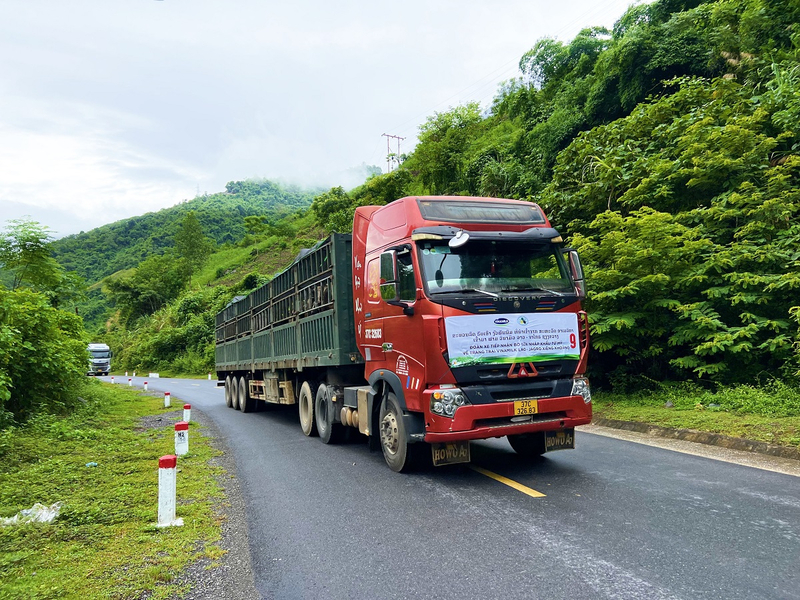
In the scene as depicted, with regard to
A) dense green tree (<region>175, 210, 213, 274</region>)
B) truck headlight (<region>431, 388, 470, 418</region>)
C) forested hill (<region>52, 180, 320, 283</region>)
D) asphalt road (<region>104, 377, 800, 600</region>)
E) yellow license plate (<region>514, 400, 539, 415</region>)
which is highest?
forested hill (<region>52, 180, 320, 283</region>)

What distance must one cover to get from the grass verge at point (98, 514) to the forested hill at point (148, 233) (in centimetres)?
8297

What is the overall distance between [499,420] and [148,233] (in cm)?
12161

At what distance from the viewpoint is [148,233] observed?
114188mm

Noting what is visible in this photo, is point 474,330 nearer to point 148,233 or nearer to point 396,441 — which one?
point 396,441

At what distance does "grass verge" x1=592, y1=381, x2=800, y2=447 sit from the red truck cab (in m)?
3.00

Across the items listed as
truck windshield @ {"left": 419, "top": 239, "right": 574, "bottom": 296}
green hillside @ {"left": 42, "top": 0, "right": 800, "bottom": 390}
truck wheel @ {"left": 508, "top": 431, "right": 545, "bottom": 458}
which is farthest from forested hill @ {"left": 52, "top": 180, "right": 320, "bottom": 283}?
truck windshield @ {"left": 419, "top": 239, "right": 574, "bottom": 296}

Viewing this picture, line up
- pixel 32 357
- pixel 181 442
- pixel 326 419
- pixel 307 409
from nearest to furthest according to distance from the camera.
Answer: pixel 181 442, pixel 326 419, pixel 307 409, pixel 32 357

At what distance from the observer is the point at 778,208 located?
34.0 feet

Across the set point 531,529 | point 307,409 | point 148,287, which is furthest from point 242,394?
point 148,287

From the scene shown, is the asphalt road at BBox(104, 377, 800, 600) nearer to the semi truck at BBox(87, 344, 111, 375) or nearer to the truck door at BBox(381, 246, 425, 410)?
the truck door at BBox(381, 246, 425, 410)

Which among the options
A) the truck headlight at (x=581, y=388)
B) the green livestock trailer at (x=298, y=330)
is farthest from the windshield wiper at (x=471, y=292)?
the green livestock trailer at (x=298, y=330)

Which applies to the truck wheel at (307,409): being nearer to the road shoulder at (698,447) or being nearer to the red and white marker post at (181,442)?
the red and white marker post at (181,442)

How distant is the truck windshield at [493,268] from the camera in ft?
20.0

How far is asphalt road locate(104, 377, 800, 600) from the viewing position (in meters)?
3.56
